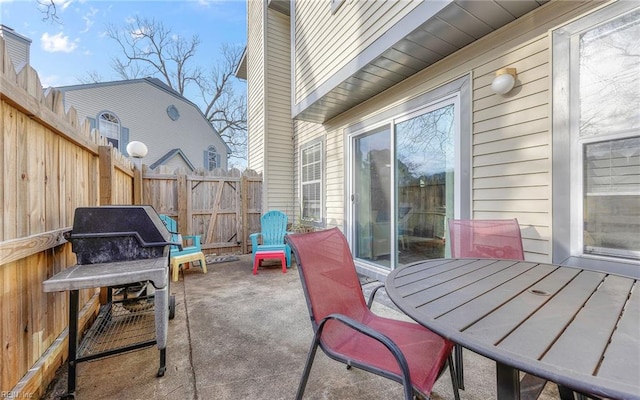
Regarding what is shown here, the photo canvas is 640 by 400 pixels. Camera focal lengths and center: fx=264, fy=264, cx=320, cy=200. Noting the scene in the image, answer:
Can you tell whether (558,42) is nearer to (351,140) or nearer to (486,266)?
(486,266)

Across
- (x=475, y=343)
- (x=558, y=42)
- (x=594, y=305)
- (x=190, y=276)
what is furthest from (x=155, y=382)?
(x=558, y=42)

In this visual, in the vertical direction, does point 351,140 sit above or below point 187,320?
above

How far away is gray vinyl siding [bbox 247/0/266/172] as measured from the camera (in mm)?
6355

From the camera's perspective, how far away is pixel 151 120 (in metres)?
10.2

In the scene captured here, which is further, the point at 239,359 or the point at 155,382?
the point at 239,359

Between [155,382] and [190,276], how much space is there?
269 centimetres

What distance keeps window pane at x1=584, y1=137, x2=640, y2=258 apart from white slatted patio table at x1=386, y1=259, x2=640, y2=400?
66cm

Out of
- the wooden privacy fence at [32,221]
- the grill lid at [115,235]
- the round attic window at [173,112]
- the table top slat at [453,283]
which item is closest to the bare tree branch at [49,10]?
the wooden privacy fence at [32,221]

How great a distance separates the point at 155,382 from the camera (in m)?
1.72

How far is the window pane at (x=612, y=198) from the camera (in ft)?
5.71

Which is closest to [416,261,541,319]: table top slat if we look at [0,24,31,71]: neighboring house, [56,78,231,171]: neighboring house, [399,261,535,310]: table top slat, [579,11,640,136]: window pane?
[399,261,535,310]: table top slat

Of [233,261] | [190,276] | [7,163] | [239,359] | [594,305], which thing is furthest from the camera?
[233,261]

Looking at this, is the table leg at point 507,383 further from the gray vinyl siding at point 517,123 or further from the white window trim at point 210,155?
the white window trim at point 210,155

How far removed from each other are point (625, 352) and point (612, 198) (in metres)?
1.68
